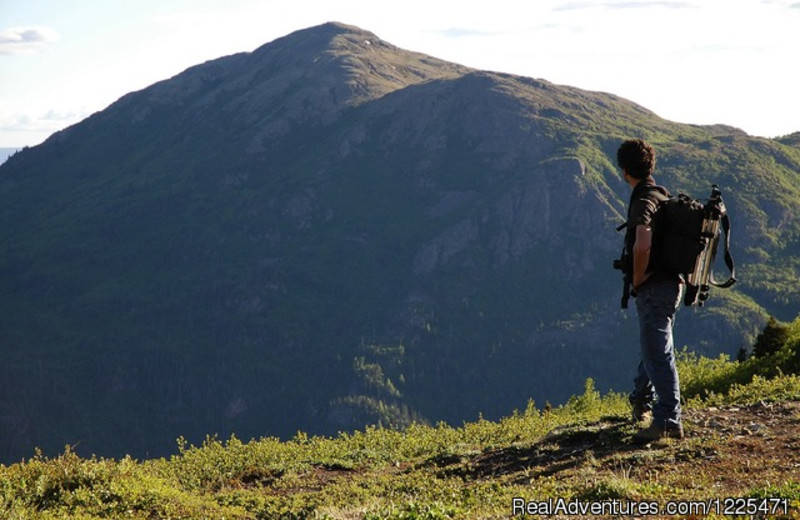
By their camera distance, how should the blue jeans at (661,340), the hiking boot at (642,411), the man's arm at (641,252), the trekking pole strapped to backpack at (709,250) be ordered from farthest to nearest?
the hiking boot at (642,411), the blue jeans at (661,340), the man's arm at (641,252), the trekking pole strapped to backpack at (709,250)

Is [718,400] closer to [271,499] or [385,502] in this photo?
[385,502]

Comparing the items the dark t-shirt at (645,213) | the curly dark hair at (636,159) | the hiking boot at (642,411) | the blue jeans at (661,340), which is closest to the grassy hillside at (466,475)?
the hiking boot at (642,411)

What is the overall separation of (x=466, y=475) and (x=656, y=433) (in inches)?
120

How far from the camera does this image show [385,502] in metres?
11.5

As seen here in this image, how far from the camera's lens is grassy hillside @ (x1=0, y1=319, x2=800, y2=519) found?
10039 mm

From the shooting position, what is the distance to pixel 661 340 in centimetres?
1206

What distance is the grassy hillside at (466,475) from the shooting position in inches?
395

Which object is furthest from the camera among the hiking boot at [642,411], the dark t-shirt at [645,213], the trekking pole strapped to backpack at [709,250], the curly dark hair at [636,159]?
the hiking boot at [642,411]

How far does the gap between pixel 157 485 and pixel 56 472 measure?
5.47ft

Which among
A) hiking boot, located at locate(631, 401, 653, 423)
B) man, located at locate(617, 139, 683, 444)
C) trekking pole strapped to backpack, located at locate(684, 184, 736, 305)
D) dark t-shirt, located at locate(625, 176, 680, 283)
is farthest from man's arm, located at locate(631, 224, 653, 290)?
hiking boot, located at locate(631, 401, 653, 423)

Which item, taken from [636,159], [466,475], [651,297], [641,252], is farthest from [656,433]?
[636,159]

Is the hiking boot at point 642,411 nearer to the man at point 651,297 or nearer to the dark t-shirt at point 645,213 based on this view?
the man at point 651,297

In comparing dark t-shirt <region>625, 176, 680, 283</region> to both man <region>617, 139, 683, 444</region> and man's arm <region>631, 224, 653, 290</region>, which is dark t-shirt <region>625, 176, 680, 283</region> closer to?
man <region>617, 139, 683, 444</region>

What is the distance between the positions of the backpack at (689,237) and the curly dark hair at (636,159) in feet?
1.71
